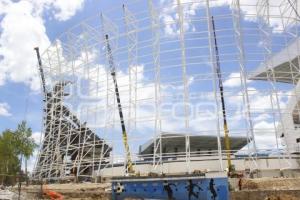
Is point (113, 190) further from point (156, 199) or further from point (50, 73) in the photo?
point (50, 73)

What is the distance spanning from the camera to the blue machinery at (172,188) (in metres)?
15.5

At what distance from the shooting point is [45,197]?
917 inches

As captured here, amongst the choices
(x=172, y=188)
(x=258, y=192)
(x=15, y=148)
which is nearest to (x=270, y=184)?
(x=258, y=192)

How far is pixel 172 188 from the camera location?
53.3 ft

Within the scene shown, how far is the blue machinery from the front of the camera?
15.5 metres

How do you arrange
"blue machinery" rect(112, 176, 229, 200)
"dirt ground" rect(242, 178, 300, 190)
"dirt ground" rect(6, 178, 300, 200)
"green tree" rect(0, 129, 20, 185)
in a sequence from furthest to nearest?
"green tree" rect(0, 129, 20, 185), "dirt ground" rect(242, 178, 300, 190), "dirt ground" rect(6, 178, 300, 200), "blue machinery" rect(112, 176, 229, 200)

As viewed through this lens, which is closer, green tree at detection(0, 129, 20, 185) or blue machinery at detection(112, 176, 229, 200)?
blue machinery at detection(112, 176, 229, 200)

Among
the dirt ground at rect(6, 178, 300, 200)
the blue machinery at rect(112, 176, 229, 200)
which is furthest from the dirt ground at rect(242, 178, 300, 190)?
the blue machinery at rect(112, 176, 229, 200)

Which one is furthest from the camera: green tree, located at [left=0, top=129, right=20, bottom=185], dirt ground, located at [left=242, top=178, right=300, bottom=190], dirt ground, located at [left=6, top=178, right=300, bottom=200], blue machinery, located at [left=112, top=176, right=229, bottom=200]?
green tree, located at [left=0, top=129, right=20, bottom=185]

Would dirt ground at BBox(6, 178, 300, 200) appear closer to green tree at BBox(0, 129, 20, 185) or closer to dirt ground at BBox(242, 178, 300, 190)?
dirt ground at BBox(242, 178, 300, 190)

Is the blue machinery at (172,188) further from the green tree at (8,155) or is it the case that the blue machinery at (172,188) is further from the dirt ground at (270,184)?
the green tree at (8,155)

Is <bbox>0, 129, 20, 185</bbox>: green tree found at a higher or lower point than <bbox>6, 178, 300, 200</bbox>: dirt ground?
higher

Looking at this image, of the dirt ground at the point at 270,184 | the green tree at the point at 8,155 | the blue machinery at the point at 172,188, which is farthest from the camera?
the green tree at the point at 8,155

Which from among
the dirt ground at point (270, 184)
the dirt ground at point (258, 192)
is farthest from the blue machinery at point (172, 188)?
the dirt ground at point (270, 184)
